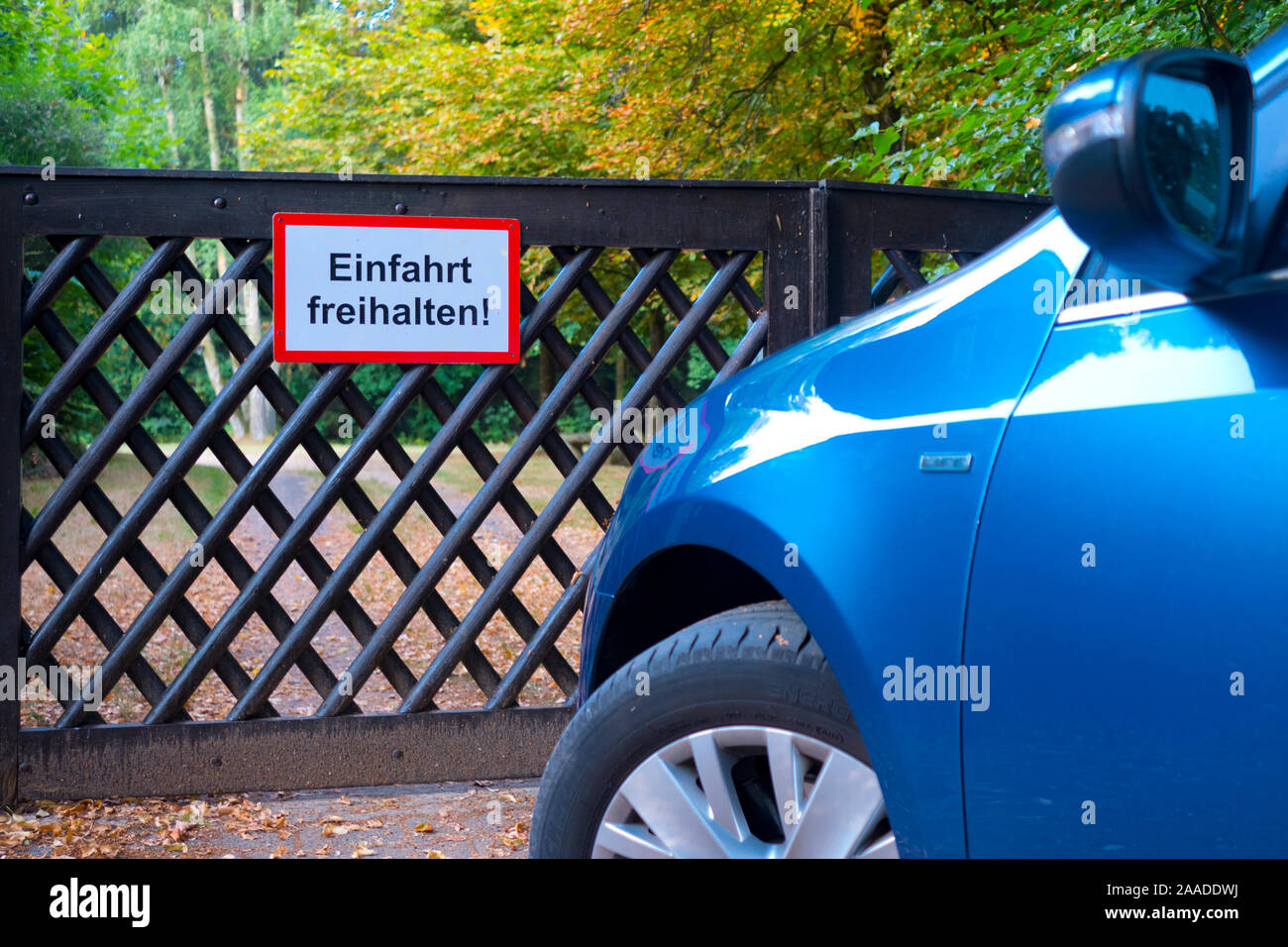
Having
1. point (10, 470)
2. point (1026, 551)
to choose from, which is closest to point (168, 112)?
point (10, 470)

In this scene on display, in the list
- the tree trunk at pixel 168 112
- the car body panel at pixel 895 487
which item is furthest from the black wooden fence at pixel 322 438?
the tree trunk at pixel 168 112

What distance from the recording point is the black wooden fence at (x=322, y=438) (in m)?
3.84

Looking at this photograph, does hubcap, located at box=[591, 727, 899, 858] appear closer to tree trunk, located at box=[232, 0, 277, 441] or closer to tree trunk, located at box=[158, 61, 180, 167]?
tree trunk, located at box=[232, 0, 277, 441]

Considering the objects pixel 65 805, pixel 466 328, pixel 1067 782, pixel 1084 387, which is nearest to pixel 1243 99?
pixel 1084 387

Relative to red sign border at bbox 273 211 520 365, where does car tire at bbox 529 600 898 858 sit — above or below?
below

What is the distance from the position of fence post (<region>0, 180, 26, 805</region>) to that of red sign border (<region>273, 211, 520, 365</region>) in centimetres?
77

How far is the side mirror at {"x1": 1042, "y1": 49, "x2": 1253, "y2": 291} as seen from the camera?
4.67 ft

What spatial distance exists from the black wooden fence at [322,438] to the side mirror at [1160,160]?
2.69 meters

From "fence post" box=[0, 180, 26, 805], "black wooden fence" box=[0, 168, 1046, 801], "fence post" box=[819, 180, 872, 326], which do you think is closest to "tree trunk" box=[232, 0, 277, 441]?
"black wooden fence" box=[0, 168, 1046, 801]

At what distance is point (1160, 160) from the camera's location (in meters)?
1.46

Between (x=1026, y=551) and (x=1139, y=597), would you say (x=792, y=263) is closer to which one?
(x=1026, y=551)
